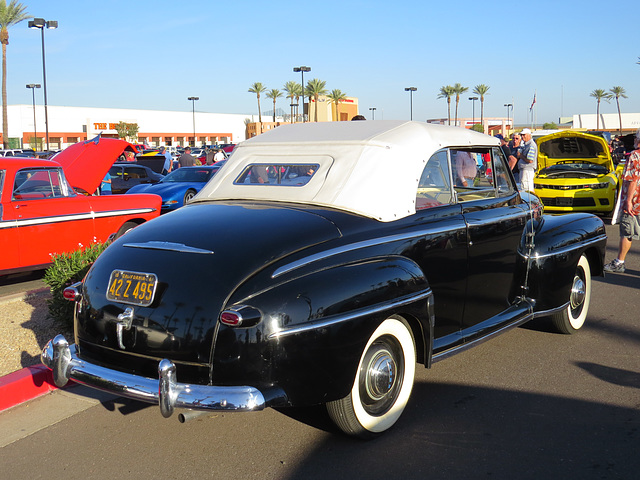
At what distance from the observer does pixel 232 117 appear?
352ft

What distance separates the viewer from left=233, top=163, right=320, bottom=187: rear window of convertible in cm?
466

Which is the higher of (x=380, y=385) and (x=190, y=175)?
(x=190, y=175)

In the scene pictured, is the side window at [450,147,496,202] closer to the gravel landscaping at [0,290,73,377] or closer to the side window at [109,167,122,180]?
the gravel landscaping at [0,290,73,377]

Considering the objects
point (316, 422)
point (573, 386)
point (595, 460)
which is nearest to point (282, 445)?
point (316, 422)

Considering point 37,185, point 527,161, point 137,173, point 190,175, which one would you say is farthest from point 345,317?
point 137,173

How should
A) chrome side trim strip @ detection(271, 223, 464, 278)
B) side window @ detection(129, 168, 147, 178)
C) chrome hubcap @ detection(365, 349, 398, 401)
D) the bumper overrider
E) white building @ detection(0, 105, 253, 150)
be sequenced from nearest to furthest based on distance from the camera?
1. the bumper overrider
2. chrome side trim strip @ detection(271, 223, 464, 278)
3. chrome hubcap @ detection(365, 349, 398, 401)
4. side window @ detection(129, 168, 147, 178)
5. white building @ detection(0, 105, 253, 150)

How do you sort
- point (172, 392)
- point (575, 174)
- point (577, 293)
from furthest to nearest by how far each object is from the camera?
point (575, 174), point (577, 293), point (172, 392)

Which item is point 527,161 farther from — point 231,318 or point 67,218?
point 231,318

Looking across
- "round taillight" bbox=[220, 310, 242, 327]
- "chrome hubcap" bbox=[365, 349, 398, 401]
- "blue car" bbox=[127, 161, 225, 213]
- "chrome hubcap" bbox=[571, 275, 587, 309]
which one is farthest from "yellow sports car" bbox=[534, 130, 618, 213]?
"round taillight" bbox=[220, 310, 242, 327]

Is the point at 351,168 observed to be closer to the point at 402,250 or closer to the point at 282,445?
the point at 402,250

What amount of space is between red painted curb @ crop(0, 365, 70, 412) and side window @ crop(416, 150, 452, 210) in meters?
2.97

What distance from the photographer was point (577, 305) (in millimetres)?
6184

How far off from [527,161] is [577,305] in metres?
7.72

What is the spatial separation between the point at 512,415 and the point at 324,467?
139 cm
